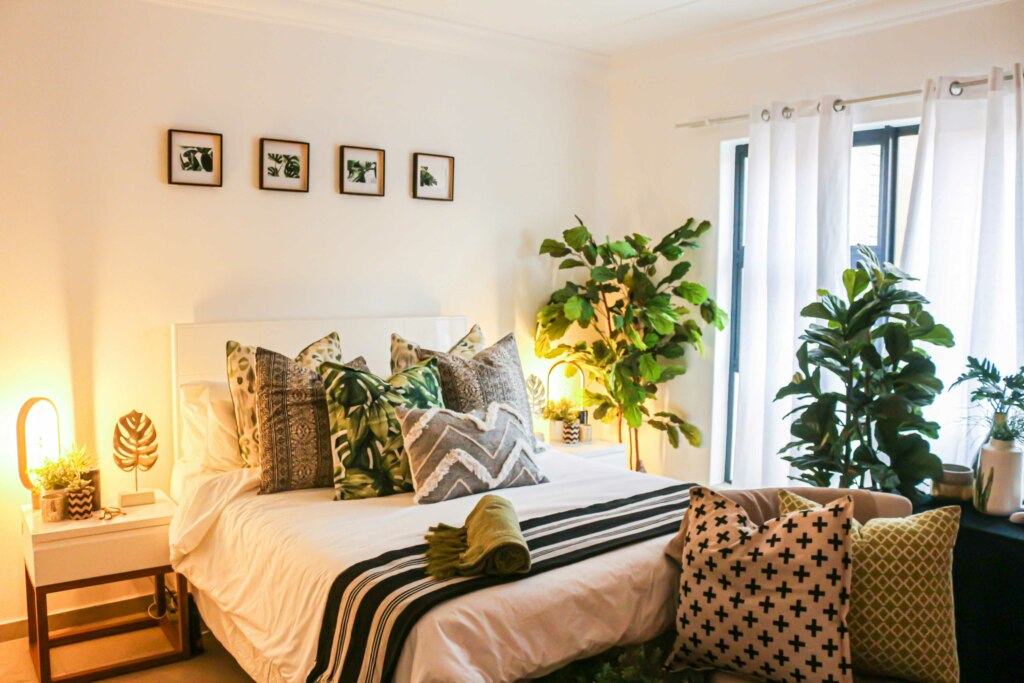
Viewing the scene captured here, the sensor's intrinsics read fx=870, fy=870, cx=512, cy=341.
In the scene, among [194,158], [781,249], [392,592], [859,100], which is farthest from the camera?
[781,249]

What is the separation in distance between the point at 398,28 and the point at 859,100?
2111 mm

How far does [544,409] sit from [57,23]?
281cm

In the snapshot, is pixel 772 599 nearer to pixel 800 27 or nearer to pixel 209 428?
pixel 209 428

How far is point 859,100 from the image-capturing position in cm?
377

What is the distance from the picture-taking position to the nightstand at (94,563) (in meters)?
2.99

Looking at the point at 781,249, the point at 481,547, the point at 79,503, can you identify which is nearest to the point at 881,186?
the point at 781,249

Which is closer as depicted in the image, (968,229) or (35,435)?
(35,435)

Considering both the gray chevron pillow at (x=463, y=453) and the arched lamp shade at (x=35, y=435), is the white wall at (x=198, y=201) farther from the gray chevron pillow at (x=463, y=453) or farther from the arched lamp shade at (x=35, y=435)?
the gray chevron pillow at (x=463, y=453)

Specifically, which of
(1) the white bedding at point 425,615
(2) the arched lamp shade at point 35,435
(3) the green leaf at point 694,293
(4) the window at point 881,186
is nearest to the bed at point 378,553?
(1) the white bedding at point 425,615

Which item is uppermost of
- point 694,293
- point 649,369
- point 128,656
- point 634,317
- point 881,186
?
point 881,186

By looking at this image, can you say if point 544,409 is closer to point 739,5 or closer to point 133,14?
point 739,5

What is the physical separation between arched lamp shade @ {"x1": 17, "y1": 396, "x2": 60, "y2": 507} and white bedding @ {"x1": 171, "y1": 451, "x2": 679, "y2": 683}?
58 centimetres

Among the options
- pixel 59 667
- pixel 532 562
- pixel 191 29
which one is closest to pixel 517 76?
pixel 191 29

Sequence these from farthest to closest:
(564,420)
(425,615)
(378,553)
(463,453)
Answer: (564,420) → (463,453) → (378,553) → (425,615)
